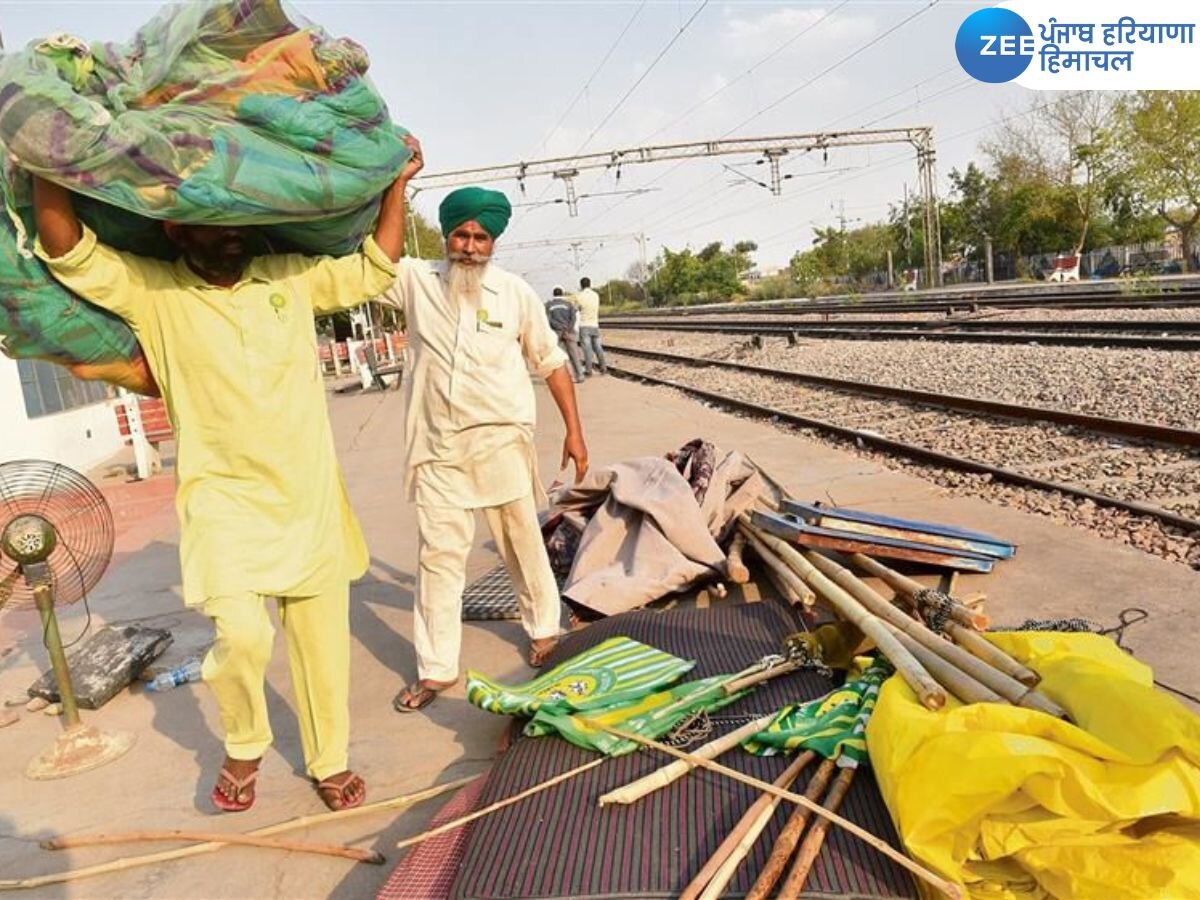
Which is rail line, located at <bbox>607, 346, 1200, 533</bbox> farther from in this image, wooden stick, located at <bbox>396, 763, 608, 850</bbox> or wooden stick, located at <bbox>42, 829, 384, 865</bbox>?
wooden stick, located at <bbox>42, 829, 384, 865</bbox>

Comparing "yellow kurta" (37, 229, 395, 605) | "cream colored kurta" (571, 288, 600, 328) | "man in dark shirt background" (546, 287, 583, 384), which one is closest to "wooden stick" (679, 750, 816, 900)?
"yellow kurta" (37, 229, 395, 605)

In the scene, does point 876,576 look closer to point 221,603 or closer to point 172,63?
point 221,603

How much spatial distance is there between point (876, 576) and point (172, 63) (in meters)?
3.48

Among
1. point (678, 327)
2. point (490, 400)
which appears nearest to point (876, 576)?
point (490, 400)

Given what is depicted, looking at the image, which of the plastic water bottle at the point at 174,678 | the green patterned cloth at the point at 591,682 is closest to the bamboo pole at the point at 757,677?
the green patterned cloth at the point at 591,682

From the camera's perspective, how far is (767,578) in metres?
4.53

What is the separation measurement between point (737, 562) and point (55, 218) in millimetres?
3153

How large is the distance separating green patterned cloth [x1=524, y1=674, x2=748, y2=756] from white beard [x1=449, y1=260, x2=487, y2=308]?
1.67m

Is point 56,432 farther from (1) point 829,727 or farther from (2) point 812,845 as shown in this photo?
(2) point 812,845

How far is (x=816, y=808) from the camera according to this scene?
78.3 inches

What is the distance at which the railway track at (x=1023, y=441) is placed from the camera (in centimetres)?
565

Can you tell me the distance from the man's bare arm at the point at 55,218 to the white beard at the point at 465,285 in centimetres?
143

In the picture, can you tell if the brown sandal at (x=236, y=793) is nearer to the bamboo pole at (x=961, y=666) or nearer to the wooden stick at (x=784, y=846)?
the wooden stick at (x=784, y=846)

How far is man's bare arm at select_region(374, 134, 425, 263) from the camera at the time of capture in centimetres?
287
